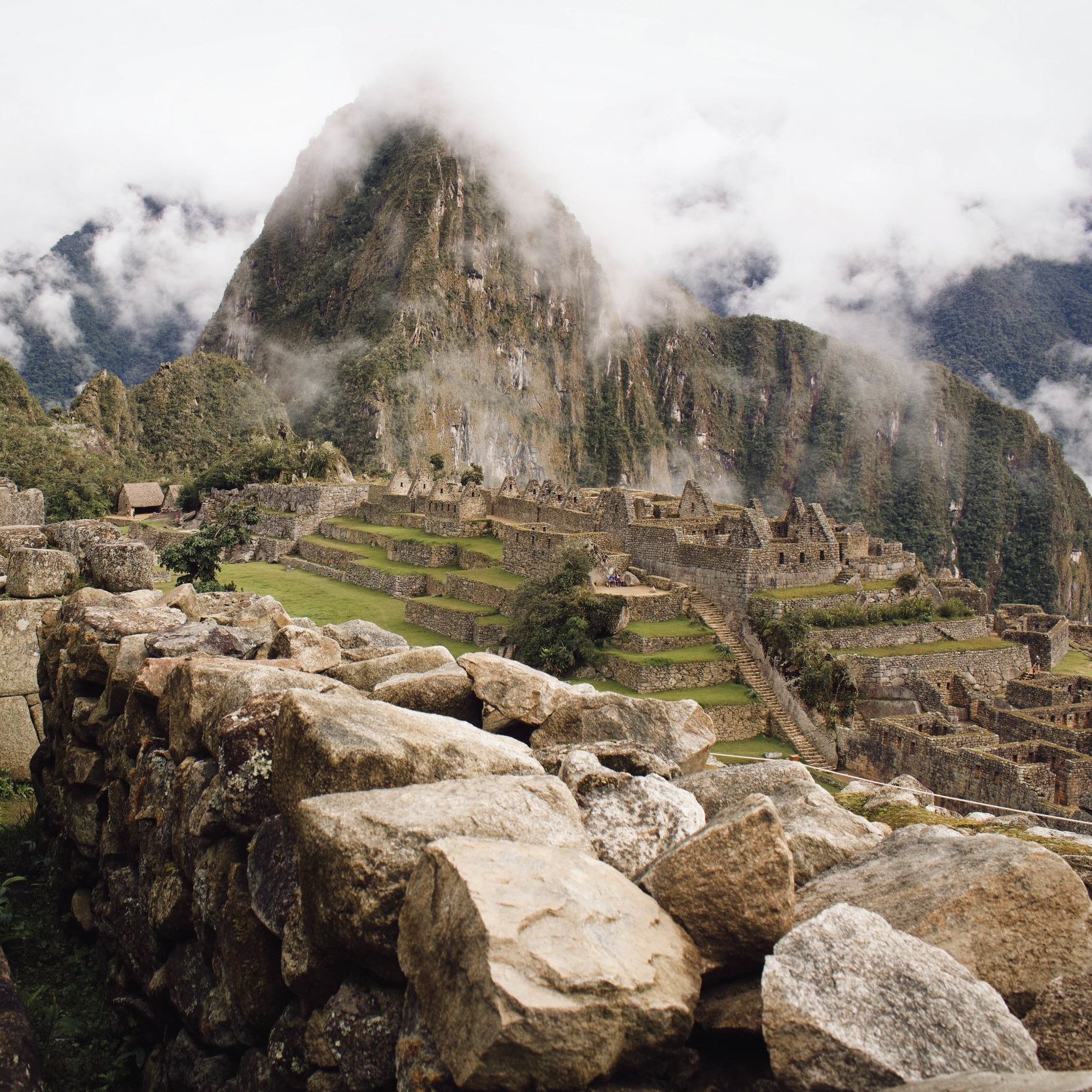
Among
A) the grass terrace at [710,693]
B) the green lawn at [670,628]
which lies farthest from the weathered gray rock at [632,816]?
the green lawn at [670,628]

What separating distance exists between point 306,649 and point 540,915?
3.18m

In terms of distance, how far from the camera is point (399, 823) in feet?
8.28

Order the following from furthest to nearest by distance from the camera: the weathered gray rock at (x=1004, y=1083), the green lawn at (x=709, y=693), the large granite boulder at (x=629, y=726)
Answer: the green lawn at (x=709, y=693) → the large granite boulder at (x=629, y=726) → the weathered gray rock at (x=1004, y=1083)

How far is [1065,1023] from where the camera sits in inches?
81.9

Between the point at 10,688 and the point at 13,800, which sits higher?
the point at 10,688

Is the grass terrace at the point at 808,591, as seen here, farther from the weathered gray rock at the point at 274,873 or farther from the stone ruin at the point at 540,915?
the weathered gray rock at the point at 274,873

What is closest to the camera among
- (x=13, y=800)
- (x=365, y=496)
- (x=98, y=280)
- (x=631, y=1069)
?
(x=631, y=1069)

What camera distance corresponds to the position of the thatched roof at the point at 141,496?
48719mm

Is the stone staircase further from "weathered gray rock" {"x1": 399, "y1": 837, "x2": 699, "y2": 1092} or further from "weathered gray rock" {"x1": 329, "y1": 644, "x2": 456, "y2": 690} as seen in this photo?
"weathered gray rock" {"x1": 399, "y1": 837, "x2": 699, "y2": 1092}

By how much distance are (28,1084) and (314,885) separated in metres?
1.04

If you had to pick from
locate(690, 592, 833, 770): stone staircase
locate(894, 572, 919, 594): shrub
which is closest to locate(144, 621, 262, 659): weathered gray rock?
locate(690, 592, 833, 770): stone staircase

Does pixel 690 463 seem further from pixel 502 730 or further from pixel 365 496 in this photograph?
pixel 502 730

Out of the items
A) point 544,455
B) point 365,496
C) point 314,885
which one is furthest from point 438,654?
point 544,455

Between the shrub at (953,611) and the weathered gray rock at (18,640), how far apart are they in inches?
813
